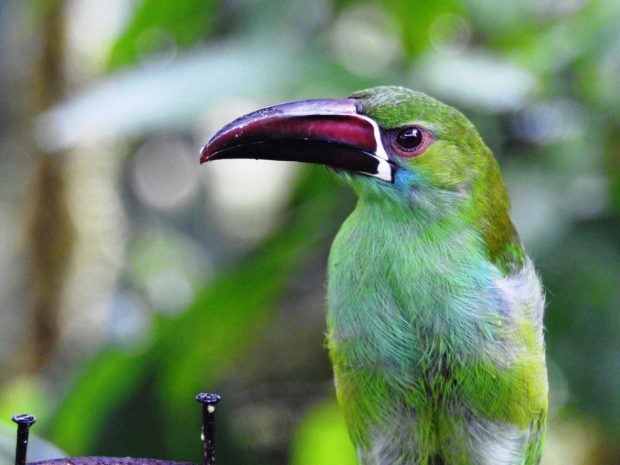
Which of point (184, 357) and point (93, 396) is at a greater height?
point (184, 357)

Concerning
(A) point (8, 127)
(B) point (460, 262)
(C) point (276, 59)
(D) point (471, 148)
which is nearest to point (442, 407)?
(B) point (460, 262)

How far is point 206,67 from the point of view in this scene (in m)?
4.20

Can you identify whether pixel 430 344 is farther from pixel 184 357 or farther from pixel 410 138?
pixel 184 357

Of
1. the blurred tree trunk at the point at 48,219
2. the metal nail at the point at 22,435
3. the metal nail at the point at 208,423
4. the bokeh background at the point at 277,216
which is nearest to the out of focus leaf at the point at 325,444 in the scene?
the bokeh background at the point at 277,216

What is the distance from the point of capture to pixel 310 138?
8.61 feet

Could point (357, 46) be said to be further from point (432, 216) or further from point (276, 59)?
point (432, 216)

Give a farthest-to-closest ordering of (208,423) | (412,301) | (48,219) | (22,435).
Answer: (48,219) < (412,301) < (208,423) < (22,435)

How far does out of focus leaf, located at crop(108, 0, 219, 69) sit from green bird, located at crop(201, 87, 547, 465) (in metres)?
1.99

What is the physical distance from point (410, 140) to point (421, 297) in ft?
1.30

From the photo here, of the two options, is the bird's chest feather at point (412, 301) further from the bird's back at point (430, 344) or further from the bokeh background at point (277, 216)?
the bokeh background at point (277, 216)

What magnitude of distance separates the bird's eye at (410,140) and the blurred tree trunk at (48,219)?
248 centimetres

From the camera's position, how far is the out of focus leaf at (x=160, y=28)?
4570 mm

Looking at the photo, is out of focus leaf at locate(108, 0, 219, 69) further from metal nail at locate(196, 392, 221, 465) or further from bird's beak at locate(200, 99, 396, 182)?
metal nail at locate(196, 392, 221, 465)

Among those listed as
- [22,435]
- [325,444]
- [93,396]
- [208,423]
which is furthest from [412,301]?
[325,444]
